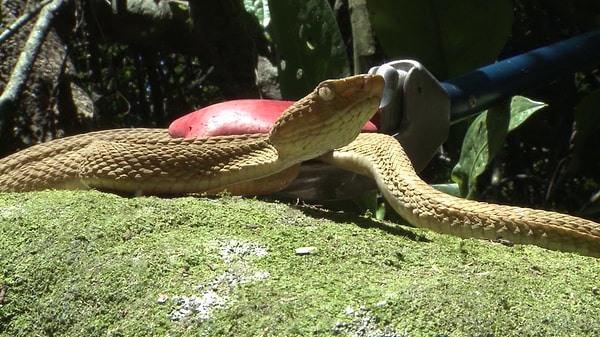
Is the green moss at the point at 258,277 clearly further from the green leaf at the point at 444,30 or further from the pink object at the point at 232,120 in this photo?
the green leaf at the point at 444,30

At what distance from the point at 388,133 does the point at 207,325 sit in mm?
1061

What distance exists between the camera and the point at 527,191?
172 inches

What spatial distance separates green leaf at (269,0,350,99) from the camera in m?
3.07

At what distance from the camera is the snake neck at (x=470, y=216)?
61.2 inches

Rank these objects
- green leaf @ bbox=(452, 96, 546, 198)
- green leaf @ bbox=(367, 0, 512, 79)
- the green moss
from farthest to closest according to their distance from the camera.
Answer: green leaf @ bbox=(367, 0, 512, 79), green leaf @ bbox=(452, 96, 546, 198), the green moss

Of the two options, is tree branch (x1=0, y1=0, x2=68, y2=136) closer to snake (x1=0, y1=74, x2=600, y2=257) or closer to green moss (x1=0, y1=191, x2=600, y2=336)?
snake (x1=0, y1=74, x2=600, y2=257)

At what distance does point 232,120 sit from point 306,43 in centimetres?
126

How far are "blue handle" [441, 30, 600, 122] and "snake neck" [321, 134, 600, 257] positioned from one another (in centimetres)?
55

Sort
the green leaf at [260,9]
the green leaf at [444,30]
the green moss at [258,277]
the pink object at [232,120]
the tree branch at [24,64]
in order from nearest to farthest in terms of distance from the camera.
Result: the green moss at [258,277] < the pink object at [232,120] < the tree branch at [24,64] < the green leaf at [444,30] < the green leaf at [260,9]

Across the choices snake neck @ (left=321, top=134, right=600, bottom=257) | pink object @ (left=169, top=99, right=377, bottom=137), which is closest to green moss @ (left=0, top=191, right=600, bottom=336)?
snake neck @ (left=321, top=134, right=600, bottom=257)

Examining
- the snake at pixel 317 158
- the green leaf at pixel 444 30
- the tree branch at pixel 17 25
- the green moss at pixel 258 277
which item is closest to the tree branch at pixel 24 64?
the tree branch at pixel 17 25

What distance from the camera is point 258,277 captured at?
1239mm

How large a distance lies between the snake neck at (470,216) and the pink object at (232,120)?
8.7 inches

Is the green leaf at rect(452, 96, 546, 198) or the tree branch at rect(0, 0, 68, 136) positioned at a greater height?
the tree branch at rect(0, 0, 68, 136)
